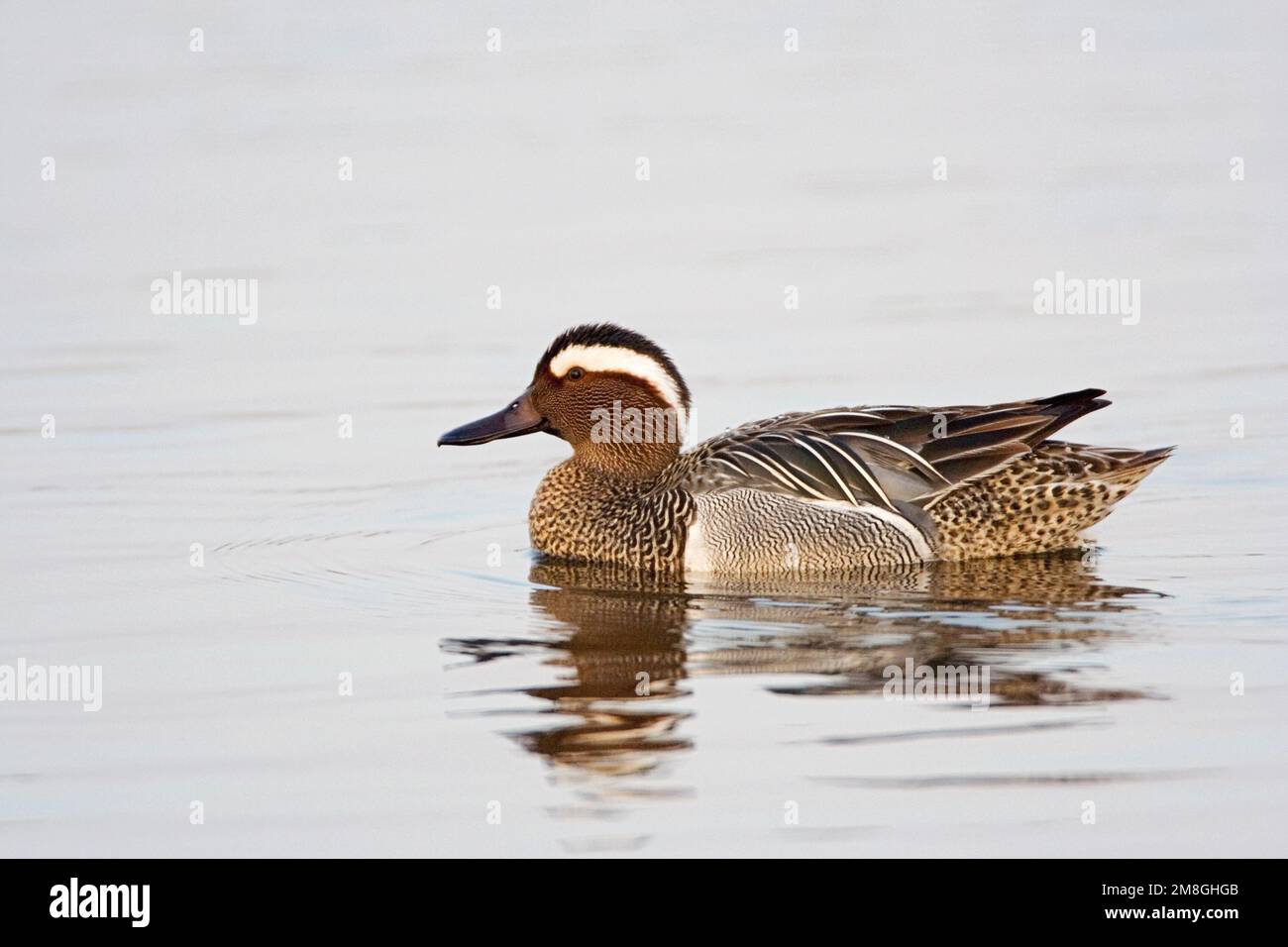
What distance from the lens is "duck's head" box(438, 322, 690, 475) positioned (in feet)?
37.0

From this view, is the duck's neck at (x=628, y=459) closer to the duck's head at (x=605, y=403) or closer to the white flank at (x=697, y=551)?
the duck's head at (x=605, y=403)

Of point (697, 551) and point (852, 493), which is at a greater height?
point (852, 493)

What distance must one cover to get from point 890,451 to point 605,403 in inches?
60.7

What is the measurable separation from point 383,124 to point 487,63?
105 inches

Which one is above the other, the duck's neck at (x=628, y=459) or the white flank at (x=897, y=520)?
the duck's neck at (x=628, y=459)

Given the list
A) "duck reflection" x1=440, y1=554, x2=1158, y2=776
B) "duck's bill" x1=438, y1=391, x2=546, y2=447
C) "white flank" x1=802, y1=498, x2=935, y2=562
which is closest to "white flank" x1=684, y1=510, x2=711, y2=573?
"duck reflection" x1=440, y1=554, x2=1158, y2=776

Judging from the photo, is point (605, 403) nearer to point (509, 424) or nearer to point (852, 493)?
point (509, 424)

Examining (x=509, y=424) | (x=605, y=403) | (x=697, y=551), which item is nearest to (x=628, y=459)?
(x=605, y=403)

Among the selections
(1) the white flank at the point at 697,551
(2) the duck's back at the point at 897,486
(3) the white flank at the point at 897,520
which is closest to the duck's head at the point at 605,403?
(2) the duck's back at the point at 897,486

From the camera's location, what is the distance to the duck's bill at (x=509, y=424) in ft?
37.6

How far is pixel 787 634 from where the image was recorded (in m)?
9.23

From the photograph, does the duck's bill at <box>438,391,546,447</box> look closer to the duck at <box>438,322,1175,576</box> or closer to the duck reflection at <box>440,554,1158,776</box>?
the duck at <box>438,322,1175,576</box>

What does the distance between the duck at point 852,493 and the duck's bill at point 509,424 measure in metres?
0.50
